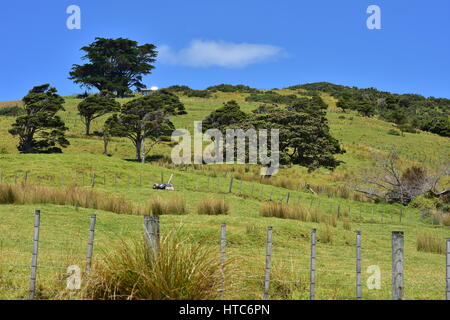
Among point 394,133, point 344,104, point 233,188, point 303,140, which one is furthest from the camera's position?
point 344,104

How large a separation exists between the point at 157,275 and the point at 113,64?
90.4 meters

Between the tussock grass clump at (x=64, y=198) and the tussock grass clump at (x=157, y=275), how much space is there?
43.9 feet

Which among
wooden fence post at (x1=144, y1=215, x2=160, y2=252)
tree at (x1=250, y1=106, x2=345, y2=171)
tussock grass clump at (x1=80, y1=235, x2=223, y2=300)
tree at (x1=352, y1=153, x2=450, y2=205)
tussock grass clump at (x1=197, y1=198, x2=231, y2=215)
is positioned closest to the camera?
tussock grass clump at (x1=80, y1=235, x2=223, y2=300)

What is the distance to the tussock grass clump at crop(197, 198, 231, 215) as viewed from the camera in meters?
23.5

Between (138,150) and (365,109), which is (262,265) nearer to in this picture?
(138,150)

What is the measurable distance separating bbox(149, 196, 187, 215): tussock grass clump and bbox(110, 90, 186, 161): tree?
29.2 meters

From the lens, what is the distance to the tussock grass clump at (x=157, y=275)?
8.41 meters

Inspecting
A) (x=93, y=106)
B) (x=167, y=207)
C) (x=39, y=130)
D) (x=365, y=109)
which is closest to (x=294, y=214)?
(x=167, y=207)

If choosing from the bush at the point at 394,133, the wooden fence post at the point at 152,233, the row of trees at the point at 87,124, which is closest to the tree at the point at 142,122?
the row of trees at the point at 87,124

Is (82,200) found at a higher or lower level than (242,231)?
higher

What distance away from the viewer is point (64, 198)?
23.0 metres

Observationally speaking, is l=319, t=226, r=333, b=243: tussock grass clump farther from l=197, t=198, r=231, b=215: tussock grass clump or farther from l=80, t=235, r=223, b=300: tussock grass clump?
l=80, t=235, r=223, b=300: tussock grass clump

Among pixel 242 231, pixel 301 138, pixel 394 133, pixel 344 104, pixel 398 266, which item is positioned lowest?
pixel 242 231

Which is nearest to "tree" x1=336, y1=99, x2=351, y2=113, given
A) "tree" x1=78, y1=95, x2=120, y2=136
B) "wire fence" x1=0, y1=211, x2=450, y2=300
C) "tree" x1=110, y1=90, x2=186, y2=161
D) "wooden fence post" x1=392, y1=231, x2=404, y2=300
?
"tree" x1=110, y1=90, x2=186, y2=161
